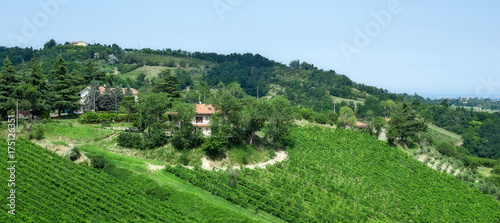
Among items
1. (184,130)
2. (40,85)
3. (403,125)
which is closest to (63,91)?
(40,85)

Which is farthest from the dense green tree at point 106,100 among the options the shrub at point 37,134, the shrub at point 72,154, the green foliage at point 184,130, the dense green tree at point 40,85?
the shrub at point 72,154

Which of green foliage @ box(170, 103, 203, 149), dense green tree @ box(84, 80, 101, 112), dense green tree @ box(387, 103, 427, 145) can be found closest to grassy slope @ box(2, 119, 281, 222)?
green foliage @ box(170, 103, 203, 149)

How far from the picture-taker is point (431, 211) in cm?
3709

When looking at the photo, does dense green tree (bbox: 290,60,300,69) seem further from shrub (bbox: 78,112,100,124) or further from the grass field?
shrub (bbox: 78,112,100,124)

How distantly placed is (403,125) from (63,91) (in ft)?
165

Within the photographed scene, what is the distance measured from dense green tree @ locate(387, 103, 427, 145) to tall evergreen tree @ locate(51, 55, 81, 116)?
46019 mm

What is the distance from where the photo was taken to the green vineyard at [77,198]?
2109 centimetres

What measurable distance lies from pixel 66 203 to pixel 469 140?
343 ft

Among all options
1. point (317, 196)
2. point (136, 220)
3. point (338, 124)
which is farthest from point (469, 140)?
point (136, 220)

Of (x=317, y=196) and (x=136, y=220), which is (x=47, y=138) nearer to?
(x=136, y=220)

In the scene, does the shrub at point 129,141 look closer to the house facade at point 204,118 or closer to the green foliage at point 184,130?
the green foliage at point 184,130

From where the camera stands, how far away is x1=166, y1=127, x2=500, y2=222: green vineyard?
31356 millimetres

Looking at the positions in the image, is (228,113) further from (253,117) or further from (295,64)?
(295,64)

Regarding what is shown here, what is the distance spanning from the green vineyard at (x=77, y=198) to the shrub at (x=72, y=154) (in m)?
2.04
